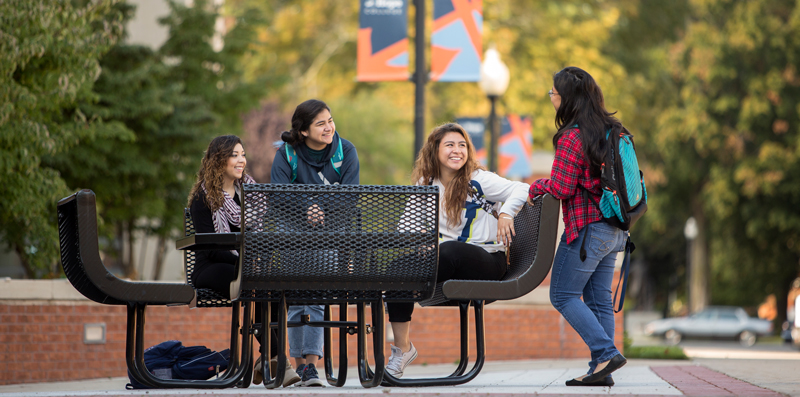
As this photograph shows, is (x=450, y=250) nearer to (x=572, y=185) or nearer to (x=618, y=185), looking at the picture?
(x=572, y=185)

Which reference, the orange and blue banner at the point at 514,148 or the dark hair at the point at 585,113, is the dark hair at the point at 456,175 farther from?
the orange and blue banner at the point at 514,148

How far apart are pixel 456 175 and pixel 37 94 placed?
15.0 ft

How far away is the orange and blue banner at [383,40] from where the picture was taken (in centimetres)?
990

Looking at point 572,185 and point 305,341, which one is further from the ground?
point 572,185

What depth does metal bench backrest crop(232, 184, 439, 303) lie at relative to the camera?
14.6 ft

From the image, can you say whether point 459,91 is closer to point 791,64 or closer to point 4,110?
point 791,64

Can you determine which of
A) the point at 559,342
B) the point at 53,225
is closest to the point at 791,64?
the point at 559,342

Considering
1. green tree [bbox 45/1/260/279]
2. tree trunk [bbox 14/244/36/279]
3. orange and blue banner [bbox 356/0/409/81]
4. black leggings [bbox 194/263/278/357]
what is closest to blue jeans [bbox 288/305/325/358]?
black leggings [bbox 194/263/278/357]

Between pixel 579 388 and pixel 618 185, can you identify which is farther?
pixel 618 185

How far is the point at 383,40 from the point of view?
998 cm

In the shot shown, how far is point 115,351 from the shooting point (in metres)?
8.28

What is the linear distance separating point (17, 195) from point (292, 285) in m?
4.64

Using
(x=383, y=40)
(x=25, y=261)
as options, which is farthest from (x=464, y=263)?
(x=25, y=261)

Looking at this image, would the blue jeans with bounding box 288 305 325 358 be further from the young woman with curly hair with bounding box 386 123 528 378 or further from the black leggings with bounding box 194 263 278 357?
the young woman with curly hair with bounding box 386 123 528 378
